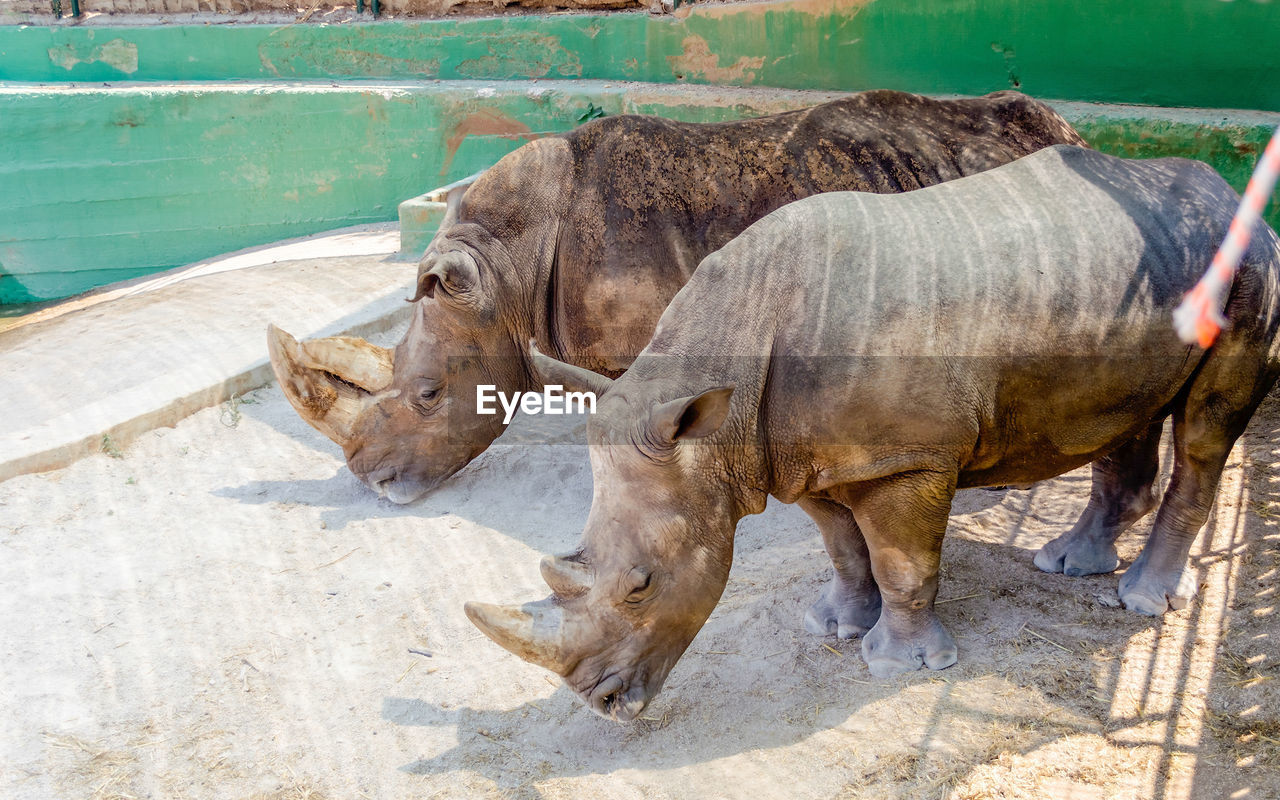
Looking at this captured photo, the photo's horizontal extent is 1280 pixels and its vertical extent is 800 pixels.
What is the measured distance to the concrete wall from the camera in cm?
823

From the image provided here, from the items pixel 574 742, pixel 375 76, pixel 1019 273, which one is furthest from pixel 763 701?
pixel 375 76

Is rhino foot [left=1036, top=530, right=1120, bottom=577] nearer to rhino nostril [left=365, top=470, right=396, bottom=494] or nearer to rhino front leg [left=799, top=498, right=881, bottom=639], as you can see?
rhino front leg [left=799, top=498, right=881, bottom=639]

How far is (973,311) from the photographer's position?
11.8 ft

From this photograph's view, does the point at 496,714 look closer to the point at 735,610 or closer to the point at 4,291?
the point at 735,610

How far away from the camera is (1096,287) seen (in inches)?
146

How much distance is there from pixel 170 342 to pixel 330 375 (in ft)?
7.65

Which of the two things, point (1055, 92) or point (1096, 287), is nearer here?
point (1096, 287)

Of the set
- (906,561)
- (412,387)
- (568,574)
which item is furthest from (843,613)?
(412,387)

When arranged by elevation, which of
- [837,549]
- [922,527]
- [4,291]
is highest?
[922,527]

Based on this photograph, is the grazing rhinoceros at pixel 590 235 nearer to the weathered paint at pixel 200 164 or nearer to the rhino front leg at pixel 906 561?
the rhino front leg at pixel 906 561

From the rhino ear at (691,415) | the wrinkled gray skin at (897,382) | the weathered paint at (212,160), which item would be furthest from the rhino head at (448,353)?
the weathered paint at (212,160)

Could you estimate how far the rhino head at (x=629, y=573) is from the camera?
3258mm

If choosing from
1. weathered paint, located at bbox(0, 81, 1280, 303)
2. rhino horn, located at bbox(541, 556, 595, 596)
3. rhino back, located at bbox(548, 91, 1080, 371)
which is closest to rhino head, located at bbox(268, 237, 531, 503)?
rhino back, located at bbox(548, 91, 1080, 371)

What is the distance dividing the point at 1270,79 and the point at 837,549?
408 cm
